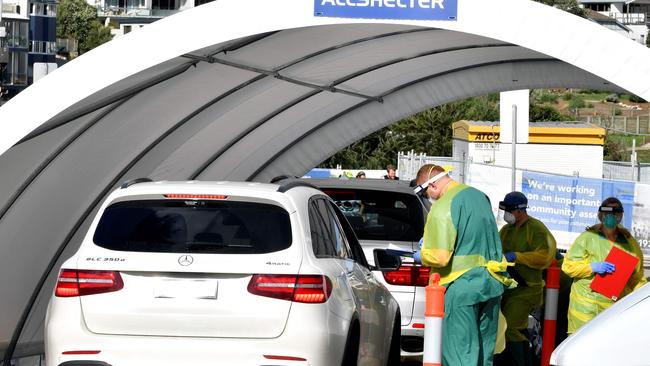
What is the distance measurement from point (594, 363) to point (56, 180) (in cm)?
847

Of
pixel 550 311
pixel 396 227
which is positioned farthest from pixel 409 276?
pixel 550 311

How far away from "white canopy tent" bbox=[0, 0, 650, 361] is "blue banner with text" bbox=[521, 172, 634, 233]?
38.5 feet

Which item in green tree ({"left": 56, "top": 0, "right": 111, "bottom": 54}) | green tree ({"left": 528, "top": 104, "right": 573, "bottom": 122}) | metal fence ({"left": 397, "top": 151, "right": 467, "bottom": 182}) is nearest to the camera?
metal fence ({"left": 397, "top": 151, "right": 467, "bottom": 182})

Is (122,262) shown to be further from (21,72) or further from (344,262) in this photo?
(21,72)

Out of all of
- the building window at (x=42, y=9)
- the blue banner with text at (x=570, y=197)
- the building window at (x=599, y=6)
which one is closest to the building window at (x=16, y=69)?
the building window at (x=42, y=9)

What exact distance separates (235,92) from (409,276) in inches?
167

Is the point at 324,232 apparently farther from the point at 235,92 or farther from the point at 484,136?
the point at 484,136

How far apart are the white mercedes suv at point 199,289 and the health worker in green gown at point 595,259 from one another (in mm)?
3994

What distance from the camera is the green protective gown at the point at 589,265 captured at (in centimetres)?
1248

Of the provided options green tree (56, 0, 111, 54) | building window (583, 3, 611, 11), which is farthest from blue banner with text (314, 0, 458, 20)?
building window (583, 3, 611, 11)

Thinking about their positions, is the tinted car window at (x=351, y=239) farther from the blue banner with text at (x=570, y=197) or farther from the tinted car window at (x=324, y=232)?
the blue banner with text at (x=570, y=197)

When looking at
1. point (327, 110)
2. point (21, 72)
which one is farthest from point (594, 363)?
point (21, 72)

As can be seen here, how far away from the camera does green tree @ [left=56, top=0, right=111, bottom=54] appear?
127562 millimetres

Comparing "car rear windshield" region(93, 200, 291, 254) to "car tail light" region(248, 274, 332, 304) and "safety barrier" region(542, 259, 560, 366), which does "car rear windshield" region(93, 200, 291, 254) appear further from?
"safety barrier" region(542, 259, 560, 366)
